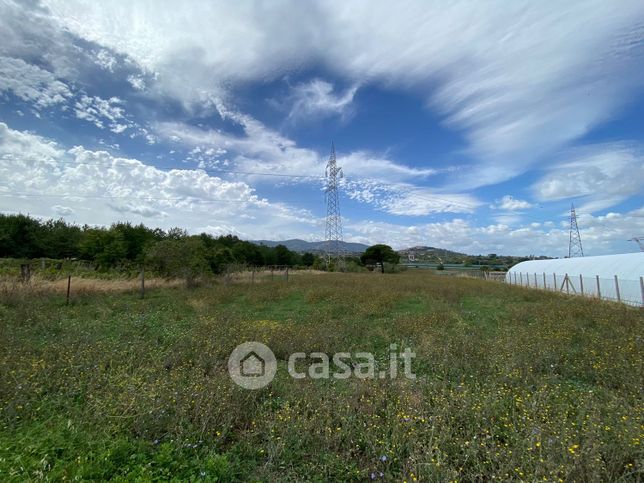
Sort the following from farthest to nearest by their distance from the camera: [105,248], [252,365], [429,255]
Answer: [429,255] < [105,248] < [252,365]

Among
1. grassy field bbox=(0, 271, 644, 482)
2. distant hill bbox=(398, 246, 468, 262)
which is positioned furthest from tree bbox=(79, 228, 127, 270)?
distant hill bbox=(398, 246, 468, 262)

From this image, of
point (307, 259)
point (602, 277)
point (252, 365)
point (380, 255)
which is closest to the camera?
point (252, 365)

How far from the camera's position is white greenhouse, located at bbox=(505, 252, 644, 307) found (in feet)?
46.0

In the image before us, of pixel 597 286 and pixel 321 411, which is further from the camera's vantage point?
pixel 597 286

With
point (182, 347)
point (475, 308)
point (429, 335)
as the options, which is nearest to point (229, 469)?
point (182, 347)

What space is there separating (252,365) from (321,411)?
196 centimetres

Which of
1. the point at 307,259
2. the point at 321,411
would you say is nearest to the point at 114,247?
the point at 321,411

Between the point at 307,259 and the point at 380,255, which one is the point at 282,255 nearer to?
the point at 307,259

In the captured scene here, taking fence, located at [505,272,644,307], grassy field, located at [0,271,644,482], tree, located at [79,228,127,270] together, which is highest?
tree, located at [79,228,127,270]

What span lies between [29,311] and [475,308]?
14580mm

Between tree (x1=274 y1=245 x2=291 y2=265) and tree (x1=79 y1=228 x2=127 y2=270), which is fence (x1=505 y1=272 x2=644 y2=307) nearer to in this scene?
tree (x1=79 y1=228 x2=127 y2=270)

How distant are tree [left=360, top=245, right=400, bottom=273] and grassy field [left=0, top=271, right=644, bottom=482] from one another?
5612 centimetres

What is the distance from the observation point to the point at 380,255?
6331 cm

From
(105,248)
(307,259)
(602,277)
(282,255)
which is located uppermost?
(282,255)
